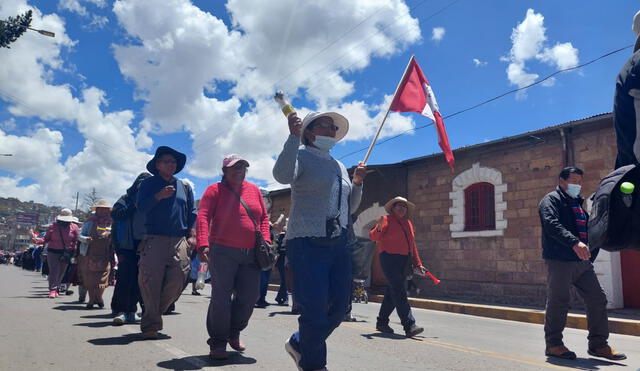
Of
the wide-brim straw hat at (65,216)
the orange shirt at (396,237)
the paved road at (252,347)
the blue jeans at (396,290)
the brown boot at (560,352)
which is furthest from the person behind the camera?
the wide-brim straw hat at (65,216)

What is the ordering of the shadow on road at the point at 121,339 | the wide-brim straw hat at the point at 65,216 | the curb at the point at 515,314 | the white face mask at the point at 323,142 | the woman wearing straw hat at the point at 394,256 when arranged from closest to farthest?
the white face mask at the point at 323,142 → the shadow on road at the point at 121,339 → the woman wearing straw hat at the point at 394,256 → the curb at the point at 515,314 → the wide-brim straw hat at the point at 65,216

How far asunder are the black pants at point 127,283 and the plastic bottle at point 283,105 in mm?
3474

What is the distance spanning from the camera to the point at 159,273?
5.15 metres

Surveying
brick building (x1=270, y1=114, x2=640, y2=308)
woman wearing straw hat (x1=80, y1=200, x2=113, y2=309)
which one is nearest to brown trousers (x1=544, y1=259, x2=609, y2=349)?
woman wearing straw hat (x1=80, y1=200, x2=113, y2=309)

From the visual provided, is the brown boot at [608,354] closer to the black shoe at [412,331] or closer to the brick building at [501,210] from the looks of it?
the black shoe at [412,331]

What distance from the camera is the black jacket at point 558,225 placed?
5.06 meters

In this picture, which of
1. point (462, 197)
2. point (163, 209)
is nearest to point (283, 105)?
point (163, 209)

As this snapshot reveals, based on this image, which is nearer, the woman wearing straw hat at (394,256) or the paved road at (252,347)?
the paved road at (252,347)

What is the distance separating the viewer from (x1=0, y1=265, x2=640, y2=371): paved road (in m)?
4.19

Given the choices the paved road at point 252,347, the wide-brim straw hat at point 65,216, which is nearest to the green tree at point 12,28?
the wide-brim straw hat at point 65,216

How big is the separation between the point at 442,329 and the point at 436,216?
7.61 metres

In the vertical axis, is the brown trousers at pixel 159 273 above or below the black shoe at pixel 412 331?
above

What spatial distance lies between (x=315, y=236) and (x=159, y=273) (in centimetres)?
237

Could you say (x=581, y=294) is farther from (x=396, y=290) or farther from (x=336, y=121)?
(x=336, y=121)
